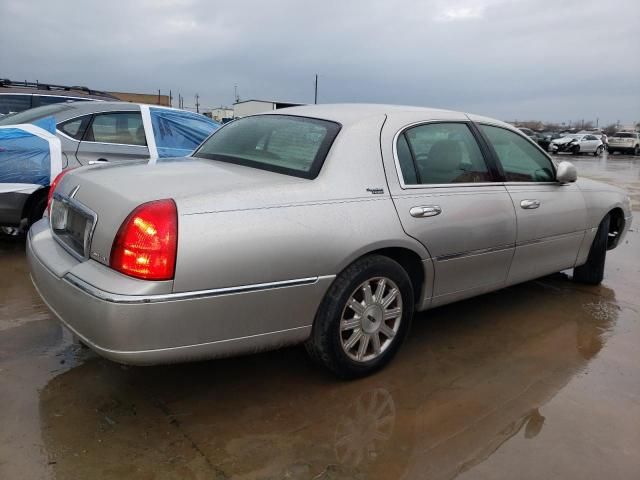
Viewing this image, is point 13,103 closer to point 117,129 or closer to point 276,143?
point 117,129

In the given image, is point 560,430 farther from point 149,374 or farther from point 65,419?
point 65,419

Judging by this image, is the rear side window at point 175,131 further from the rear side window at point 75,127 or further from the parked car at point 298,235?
the parked car at point 298,235

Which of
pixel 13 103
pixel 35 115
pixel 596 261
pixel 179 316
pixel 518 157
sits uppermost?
pixel 13 103

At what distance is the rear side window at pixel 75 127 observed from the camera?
516cm

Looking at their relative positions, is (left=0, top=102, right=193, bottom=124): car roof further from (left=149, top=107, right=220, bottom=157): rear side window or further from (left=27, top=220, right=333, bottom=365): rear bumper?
(left=27, top=220, right=333, bottom=365): rear bumper

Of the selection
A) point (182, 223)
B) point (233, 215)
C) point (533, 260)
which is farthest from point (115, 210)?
point (533, 260)

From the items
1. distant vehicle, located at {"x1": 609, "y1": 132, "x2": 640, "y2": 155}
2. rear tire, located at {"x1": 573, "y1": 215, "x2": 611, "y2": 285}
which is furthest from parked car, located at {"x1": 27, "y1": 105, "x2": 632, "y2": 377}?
distant vehicle, located at {"x1": 609, "y1": 132, "x2": 640, "y2": 155}

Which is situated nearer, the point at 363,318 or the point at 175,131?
the point at 363,318

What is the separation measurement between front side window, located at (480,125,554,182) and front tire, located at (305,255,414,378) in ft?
4.52

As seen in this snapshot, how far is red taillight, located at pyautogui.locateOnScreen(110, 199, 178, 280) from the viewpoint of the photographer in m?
2.24

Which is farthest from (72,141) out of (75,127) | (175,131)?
A: (175,131)

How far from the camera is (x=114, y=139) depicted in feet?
17.8

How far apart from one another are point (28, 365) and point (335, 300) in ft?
5.94

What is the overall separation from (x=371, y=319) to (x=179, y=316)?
1124mm
